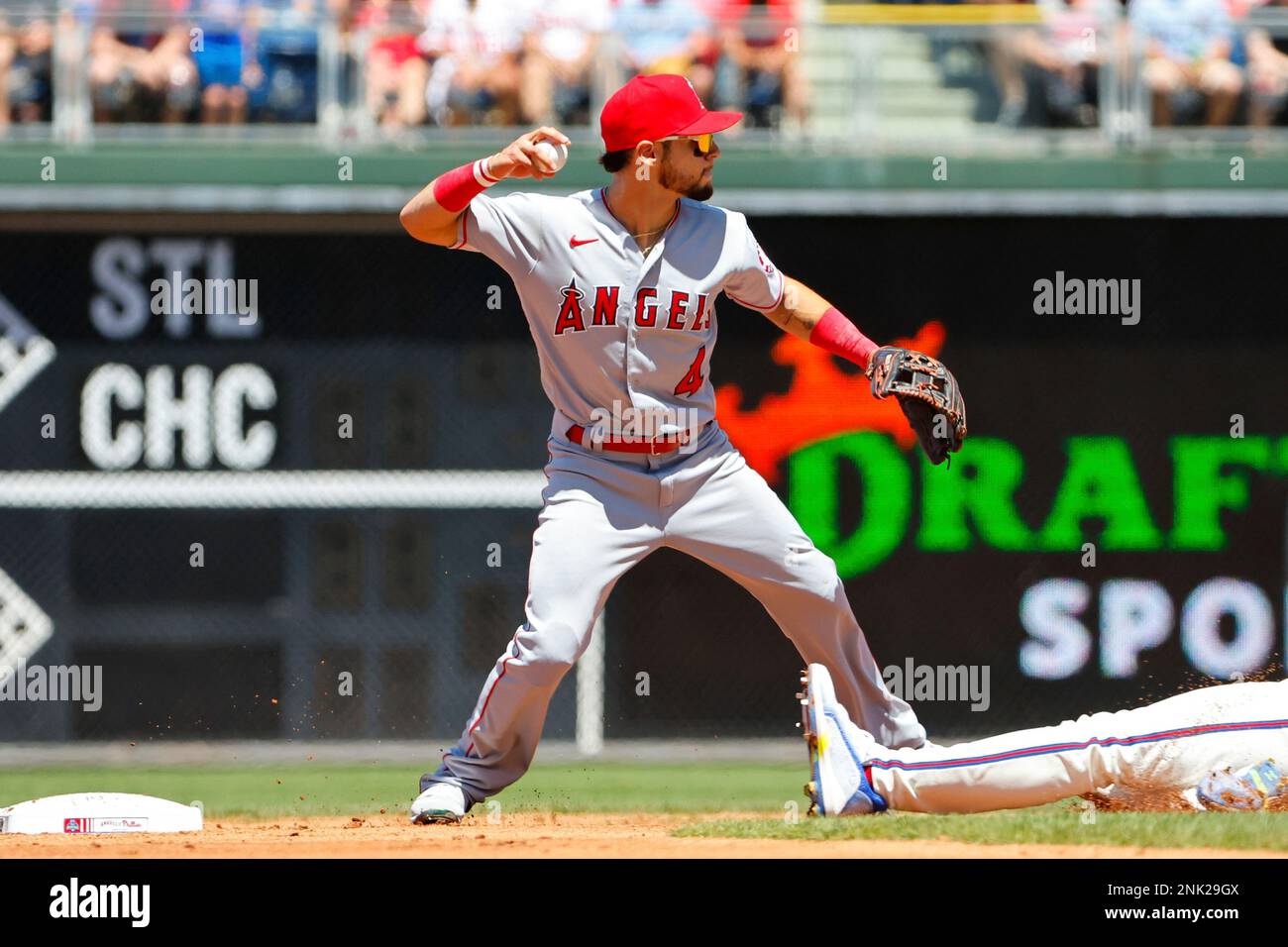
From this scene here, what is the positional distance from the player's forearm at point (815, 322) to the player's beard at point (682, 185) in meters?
0.41

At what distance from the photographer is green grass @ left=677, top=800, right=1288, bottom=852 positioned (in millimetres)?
4562

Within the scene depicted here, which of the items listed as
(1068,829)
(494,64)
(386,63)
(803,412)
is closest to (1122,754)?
(1068,829)

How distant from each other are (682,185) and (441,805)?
6.13 feet

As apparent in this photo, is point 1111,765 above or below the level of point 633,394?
below

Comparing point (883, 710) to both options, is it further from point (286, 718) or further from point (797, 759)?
point (286, 718)

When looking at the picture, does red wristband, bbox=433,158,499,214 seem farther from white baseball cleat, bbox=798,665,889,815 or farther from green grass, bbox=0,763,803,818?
green grass, bbox=0,763,803,818

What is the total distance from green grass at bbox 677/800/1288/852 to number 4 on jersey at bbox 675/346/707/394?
4.03 feet

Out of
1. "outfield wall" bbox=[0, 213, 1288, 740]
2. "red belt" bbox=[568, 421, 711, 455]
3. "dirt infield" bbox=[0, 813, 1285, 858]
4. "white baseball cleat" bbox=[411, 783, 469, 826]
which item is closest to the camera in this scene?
"dirt infield" bbox=[0, 813, 1285, 858]

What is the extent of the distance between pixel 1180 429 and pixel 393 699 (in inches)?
148

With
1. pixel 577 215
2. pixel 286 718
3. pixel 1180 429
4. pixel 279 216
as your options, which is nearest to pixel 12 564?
pixel 286 718

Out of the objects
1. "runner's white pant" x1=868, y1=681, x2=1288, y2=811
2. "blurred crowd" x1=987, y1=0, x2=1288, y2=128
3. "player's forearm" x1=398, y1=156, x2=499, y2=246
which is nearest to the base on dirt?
"player's forearm" x1=398, y1=156, x2=499, y2=246

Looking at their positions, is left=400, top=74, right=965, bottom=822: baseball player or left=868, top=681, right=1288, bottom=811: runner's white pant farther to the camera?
left=400, top=74, right=965, bottom=822: baseball player

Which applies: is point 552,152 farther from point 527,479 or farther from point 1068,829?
point 527,479

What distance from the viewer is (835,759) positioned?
491cm
